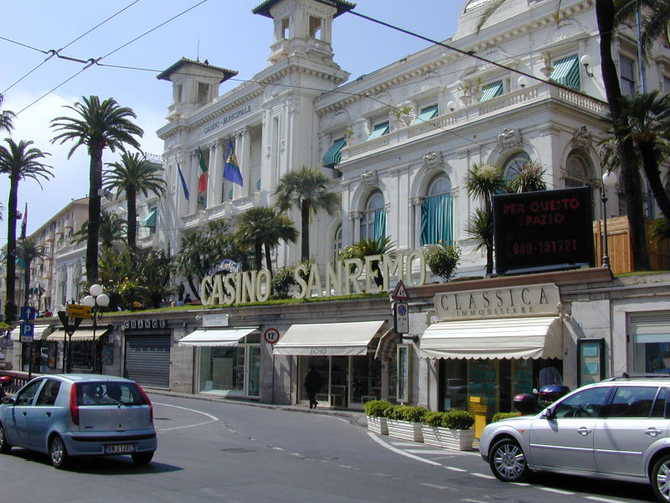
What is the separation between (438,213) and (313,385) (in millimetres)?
12211

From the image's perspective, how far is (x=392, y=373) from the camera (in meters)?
25.7

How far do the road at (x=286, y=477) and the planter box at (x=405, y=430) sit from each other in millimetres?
430

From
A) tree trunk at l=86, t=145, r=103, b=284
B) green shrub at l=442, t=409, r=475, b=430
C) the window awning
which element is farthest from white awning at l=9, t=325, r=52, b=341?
green shrub at l=442, t=409, r=475, b=430

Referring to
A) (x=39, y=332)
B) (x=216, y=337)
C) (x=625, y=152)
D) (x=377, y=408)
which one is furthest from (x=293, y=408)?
(x=39, y=332)

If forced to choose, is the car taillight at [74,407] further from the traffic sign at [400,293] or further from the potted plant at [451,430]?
the traffic sign at [400,293]

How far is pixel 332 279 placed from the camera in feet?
94.6

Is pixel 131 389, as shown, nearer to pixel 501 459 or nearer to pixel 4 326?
pixel 501 459

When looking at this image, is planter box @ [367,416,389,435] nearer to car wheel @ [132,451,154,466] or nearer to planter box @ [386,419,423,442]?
planter box @ [386,419,423,442]

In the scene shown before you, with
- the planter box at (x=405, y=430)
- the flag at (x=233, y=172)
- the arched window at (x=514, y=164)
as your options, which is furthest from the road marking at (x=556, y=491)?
the flag at (x=233, y=172)

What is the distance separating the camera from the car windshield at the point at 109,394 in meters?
12.4

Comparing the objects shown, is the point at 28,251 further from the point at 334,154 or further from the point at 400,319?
the point at 400,319

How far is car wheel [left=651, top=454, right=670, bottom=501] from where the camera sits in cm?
984

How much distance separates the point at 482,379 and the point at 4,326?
4560 cm

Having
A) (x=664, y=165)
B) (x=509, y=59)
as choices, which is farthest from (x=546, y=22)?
(x=664, y=165)
